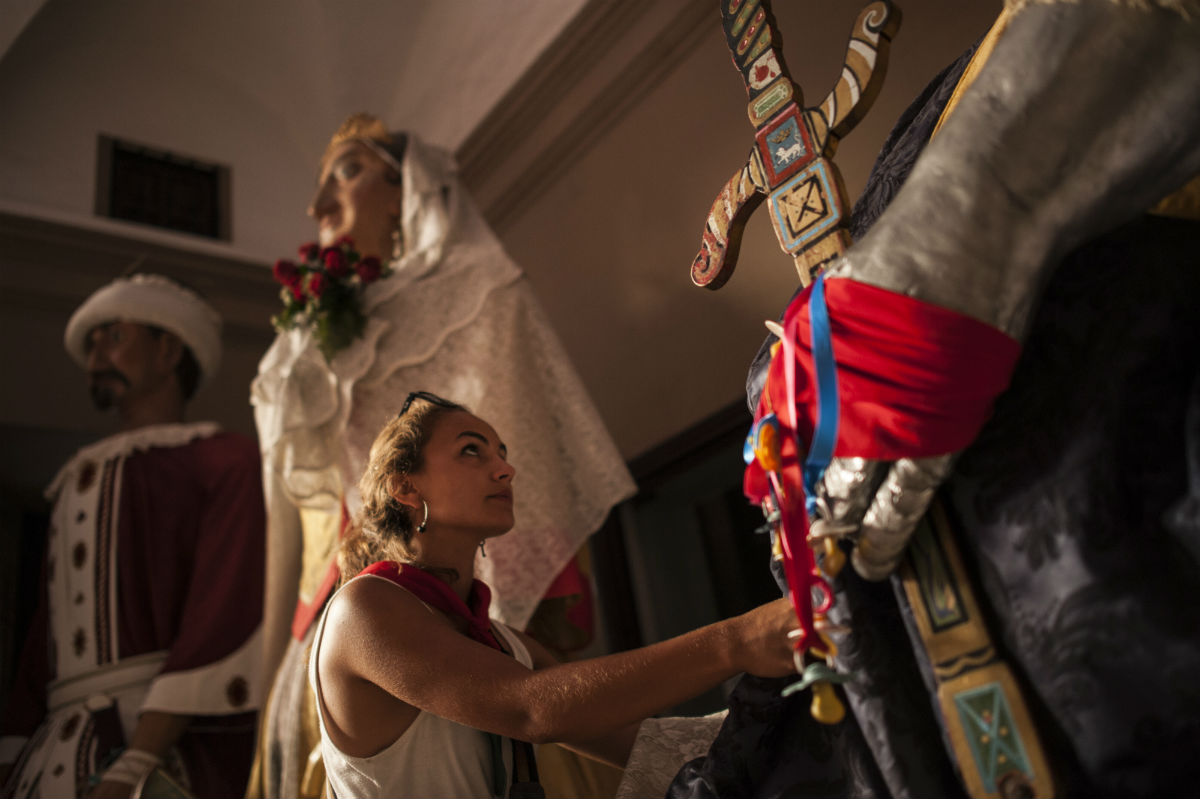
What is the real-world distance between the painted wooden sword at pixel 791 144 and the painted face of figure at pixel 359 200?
1503 mm

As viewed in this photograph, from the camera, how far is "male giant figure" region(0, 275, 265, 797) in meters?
2.45

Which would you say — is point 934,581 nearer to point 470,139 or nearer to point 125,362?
point 125,362

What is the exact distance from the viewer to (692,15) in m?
2.83

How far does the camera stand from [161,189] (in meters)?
3.95

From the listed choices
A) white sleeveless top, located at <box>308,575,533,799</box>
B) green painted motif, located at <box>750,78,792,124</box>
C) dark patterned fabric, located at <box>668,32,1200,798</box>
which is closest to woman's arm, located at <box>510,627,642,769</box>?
white sleeveless top, located at <box>308,575,533,799</box>

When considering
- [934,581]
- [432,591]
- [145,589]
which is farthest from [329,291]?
[934,581]

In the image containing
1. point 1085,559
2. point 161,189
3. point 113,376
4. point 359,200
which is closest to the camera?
point 1085,559

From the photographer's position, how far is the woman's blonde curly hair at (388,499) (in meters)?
1.65

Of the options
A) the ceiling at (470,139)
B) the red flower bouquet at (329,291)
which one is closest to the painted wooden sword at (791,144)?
the ceiling at (470,139)

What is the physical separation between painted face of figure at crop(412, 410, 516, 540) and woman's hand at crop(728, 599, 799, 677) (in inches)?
20.3

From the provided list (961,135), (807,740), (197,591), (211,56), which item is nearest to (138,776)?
(197,591)

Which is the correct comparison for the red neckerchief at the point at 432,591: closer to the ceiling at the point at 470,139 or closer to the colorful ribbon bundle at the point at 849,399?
the colorful ribbon bundle at the point at 849,399

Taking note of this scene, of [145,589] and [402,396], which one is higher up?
[402,396]

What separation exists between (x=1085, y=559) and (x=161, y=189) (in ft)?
12.0
